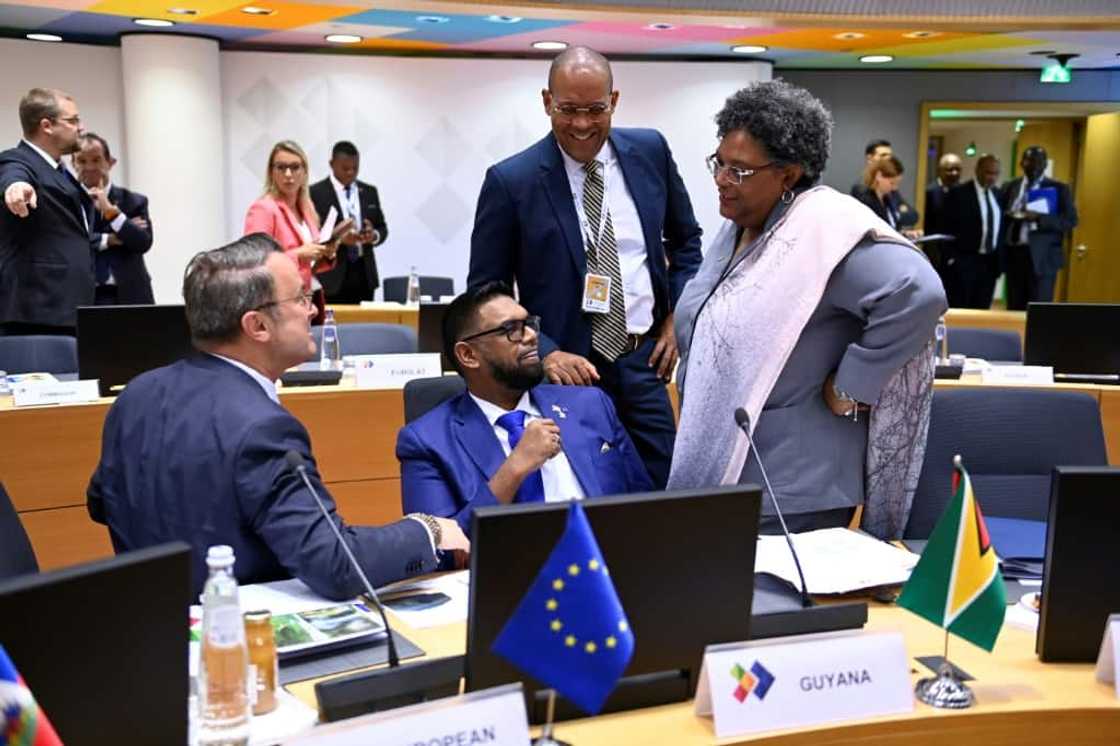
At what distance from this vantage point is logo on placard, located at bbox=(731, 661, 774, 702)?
1.55 meters

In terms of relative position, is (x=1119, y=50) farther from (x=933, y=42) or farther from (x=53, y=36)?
(x=53, y=36)

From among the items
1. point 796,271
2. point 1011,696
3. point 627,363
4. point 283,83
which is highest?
point 283,83

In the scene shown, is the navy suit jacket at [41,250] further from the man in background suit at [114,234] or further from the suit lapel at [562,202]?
the suit lapel at [562,202]

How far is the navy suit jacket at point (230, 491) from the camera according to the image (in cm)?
192

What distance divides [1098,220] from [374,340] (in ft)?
29.7

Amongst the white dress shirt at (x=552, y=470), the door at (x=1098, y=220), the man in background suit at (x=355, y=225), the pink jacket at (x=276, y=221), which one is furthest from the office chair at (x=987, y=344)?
the door at (x=1098, y=220)

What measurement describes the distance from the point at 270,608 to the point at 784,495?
100cm

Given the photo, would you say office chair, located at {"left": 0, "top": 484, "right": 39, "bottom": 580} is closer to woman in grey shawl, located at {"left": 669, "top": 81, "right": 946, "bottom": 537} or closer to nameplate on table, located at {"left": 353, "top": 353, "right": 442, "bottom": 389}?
woman in grey shawl, located at {"left": 669, "top": 81, "right": 946, "bottom": 537}

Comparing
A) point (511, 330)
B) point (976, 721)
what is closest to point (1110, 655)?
point (976, 721)

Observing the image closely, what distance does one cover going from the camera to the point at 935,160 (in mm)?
15883

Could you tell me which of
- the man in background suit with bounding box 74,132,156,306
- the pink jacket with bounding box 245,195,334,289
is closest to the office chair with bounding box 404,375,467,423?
the pink jacket with bounding box 245,195,334,289

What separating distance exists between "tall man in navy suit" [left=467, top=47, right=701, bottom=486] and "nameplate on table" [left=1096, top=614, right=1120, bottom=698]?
1.43m

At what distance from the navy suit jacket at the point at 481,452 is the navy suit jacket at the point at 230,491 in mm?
430

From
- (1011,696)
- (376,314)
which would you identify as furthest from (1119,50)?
(1011,696)
